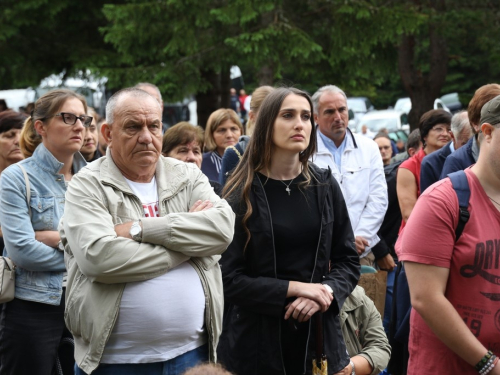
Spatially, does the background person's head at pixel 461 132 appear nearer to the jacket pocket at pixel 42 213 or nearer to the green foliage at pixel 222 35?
the jacket pocket at pixel 42 213

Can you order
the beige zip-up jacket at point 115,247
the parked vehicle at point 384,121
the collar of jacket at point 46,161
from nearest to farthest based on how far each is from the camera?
the beige zip-up jacket at point 115,247 → the collar of jacket at point 46,161 → the parked vehicle at point 384,121

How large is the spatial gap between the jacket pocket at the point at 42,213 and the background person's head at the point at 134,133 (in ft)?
3.49

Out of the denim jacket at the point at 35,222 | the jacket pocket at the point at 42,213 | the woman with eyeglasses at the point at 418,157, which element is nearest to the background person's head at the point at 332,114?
the woman with eyeglasses at the point at 418,157

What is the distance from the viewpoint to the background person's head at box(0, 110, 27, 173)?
615cm

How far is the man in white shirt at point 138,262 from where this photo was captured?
11.8 feet

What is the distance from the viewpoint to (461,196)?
136 inches

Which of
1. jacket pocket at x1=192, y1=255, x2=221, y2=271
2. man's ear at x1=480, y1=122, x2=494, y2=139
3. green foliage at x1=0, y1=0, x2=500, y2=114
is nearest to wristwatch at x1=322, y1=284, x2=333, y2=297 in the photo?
jacket pocket at x1=192, y1=255, x2=221, y2=271

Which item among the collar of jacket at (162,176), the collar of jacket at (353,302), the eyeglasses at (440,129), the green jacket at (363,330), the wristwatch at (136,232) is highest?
the collar of jacket at (162,176)

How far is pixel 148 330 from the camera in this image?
3.62m

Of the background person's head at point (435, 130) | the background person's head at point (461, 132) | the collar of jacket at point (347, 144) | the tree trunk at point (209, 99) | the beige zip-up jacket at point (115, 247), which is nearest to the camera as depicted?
the beige zip-up jacket at point (115, 247)

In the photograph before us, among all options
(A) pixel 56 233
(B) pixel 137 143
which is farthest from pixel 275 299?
(A) pixel 56 233

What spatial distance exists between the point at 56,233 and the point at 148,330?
4.79 ft

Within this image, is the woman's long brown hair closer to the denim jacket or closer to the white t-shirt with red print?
the white t-shirt with red print

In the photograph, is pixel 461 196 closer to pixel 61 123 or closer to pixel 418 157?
pixel 61 123
